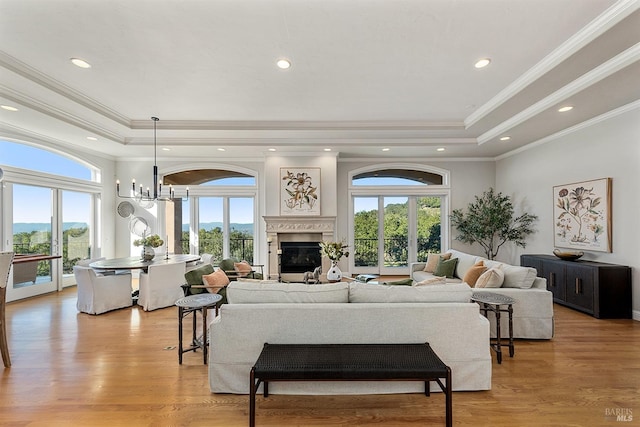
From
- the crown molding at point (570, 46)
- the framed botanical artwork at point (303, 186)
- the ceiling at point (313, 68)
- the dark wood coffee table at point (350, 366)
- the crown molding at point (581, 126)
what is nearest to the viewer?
the dark wood coffee table at point (350, 366)

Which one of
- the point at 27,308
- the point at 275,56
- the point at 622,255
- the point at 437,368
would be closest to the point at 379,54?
the point at 275,56

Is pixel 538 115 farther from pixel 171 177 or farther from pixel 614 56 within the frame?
pixel 171 177

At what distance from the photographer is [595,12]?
89.3 inches

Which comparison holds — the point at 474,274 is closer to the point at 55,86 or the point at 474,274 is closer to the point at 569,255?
the point at 569,255

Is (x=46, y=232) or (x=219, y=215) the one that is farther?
(x=219, y=215)

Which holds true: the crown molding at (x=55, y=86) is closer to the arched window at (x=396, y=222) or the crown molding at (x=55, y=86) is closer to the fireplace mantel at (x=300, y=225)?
the fireplace mantel at (x=300, y=225)

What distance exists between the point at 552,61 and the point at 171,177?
729cm

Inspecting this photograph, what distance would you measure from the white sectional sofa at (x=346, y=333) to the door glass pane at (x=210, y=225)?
16.1ft

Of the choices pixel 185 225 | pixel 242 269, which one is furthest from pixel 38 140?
pixel 242 269

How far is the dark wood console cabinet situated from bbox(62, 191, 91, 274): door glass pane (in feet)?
30.1

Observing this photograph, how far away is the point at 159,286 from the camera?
443 centimetres

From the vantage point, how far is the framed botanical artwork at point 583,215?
4.15m

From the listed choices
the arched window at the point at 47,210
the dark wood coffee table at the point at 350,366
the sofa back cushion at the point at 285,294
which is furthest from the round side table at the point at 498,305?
the arched window at the point at 47,210

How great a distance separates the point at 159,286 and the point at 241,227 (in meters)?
2.65
